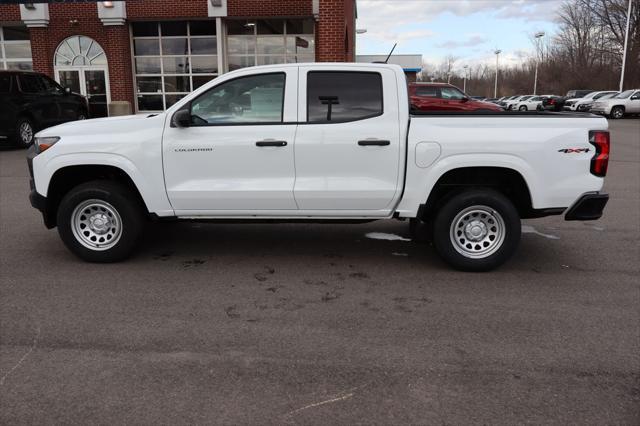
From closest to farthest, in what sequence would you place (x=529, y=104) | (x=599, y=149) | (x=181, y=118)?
(x=599, y=149) → (x=181, y=118) → (x=529, y=104)

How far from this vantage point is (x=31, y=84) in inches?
617

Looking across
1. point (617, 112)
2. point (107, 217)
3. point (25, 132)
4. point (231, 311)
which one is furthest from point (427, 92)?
point (617, 112)

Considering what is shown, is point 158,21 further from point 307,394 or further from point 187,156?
point 307,394

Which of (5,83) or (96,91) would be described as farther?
(96,91)

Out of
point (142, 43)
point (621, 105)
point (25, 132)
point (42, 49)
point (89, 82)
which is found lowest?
point (25, 132)

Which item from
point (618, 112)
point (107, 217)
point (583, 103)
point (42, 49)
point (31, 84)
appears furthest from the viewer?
point (583, 103)

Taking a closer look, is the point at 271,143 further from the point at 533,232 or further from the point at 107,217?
the point at 533,232

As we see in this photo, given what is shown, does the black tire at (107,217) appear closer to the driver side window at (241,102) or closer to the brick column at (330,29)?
the driver side window at (241,102)

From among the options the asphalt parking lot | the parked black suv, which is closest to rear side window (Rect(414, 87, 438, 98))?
the parked black suv

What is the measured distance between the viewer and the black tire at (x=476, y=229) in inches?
205

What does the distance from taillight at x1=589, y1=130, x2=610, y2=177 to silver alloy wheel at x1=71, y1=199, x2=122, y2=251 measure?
4513mm

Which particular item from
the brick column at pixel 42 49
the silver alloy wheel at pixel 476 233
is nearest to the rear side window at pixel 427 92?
the brick column at pixel 42 49

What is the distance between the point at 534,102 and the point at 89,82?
3744 centimetres

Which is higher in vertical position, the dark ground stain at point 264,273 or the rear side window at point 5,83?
the rear side window at point 5,83
